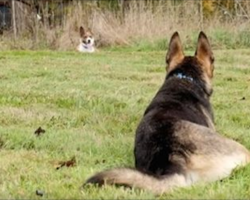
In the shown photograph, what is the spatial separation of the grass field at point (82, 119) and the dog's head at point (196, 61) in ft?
1.99

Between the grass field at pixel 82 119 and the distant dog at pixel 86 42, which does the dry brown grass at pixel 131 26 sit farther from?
the grass field at pixel 82 119

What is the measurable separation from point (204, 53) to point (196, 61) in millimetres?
121

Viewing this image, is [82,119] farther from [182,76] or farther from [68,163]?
[68,163]

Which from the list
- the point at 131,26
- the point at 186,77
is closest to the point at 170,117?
the point at 186,77

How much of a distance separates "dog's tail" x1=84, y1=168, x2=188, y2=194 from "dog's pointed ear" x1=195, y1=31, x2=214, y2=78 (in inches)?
65.2

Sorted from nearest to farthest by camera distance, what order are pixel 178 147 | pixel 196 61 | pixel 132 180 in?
pixel 132 180, pixel 178 147, pixel 196 61

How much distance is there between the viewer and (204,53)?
15.4ft

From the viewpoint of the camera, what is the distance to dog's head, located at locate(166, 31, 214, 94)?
4.57 metres

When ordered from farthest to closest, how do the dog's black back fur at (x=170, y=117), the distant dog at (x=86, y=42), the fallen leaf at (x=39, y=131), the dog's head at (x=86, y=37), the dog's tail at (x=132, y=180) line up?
1. the dog's head at (x=86, y=37)
2. the distant dog at (x=86, y=42)
3. the fallen leaf at (x=39, y=131)
4. the dog's black back fur at (x=170, y=117)
5. the dog's tail at (x=132, y=180)

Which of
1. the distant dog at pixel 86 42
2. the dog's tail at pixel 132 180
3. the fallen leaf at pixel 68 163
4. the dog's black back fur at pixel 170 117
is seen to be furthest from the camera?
the distant dog at pixel 86 42

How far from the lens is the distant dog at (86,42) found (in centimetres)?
1374

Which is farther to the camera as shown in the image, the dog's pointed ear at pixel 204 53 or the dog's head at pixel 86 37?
the dog's head at pixel 86 37

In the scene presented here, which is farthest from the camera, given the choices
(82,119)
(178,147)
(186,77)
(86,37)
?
(86,37)

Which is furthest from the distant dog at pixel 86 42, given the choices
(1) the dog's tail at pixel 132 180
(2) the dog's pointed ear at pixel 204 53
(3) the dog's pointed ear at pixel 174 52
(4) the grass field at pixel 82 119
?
(1) the dog's tail at pixel 132 180
